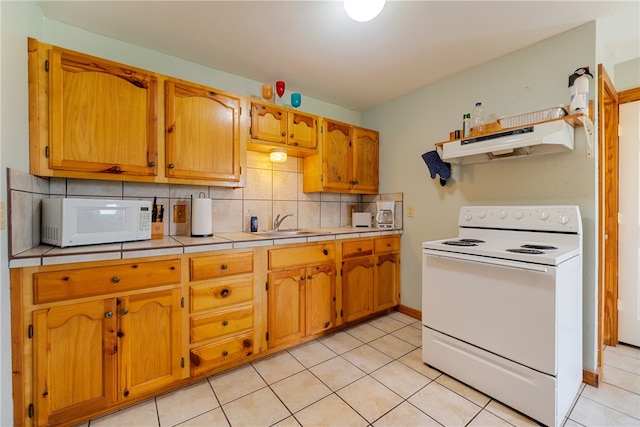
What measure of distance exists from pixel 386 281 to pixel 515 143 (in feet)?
5.42

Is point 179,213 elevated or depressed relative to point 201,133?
depressed

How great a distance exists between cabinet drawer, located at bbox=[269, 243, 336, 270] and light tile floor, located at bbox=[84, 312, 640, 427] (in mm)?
705

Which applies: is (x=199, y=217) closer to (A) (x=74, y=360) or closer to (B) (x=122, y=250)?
(B) (x=122, y=250)

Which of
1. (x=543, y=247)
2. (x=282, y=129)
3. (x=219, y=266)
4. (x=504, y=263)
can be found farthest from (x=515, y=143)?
(x=219, y=266)

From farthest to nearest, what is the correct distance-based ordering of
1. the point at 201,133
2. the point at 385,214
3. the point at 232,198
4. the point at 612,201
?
the point at 385,214 → the point at 232,198 → the point at 612,201 → the point at 201,133

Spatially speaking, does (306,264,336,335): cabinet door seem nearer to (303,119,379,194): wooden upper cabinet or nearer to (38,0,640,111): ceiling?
(303,119,379,194): wooden upper cabinet

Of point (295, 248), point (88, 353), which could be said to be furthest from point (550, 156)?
point (88, 353)

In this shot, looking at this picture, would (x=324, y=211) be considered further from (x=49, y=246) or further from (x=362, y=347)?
(x=49, y=246)

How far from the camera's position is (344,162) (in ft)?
9.26

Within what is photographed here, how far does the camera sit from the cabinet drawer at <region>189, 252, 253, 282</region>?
66.2 inches

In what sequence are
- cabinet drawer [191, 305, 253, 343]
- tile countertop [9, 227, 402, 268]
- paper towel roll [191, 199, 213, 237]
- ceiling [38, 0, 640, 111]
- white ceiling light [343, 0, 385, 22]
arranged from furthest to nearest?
paper towel roll [191, 199, 213, 237] < cabinet drawer [191, 305, 253, 343] < ceiling [38, 0, 640, 111] < white ceiling light [343, 0, 385, 22] < tile countertop [9, 227, 402, 268]

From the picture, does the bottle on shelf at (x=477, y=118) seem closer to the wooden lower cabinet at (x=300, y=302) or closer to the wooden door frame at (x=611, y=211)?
the wooden door frame at (x=611, y=211)

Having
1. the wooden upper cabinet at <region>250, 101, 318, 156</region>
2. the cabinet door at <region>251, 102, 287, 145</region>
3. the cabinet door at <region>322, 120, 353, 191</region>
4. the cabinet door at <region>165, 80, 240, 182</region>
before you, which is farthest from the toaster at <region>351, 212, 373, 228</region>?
the cabinet door at <region>165, 80, 240, 182</region>

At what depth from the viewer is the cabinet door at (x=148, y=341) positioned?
1474mm
